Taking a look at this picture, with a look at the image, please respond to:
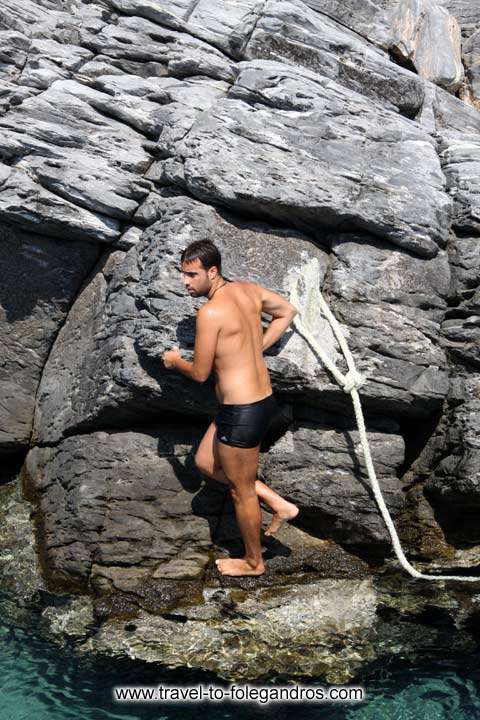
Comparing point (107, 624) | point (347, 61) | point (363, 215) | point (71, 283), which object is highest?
point (347, 61)

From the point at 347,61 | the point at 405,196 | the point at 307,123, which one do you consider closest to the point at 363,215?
the point at 405,196

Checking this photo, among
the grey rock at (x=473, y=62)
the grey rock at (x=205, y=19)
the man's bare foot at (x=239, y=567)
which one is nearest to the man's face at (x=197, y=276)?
the man's bare foot at (x=239, y=567)

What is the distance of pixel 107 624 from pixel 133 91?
4885mm

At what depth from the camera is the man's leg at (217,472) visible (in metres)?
5.79

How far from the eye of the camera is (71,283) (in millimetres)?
7090

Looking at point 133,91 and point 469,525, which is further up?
point 133,91

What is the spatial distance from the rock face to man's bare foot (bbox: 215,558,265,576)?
12cm

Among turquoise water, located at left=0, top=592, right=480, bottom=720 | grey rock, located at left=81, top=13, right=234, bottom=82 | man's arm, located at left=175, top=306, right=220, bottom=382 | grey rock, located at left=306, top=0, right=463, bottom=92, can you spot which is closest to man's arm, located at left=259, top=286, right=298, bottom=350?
man's arm, located at left=175, top=306, right=220, bottom=382

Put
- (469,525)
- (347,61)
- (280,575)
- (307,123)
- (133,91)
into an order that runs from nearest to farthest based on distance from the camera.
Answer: (280,575) → (469,525) → (307,123) → (133,91) → (347,61)

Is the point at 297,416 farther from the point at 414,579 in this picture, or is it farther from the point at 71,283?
the point at 71,283

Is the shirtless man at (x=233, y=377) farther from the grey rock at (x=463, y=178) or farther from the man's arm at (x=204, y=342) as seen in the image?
the grey rock at (x=463, y=178)

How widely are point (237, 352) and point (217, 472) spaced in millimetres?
944

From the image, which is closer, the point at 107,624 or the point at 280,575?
the point at 107,624

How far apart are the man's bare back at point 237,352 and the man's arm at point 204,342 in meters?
0.04
